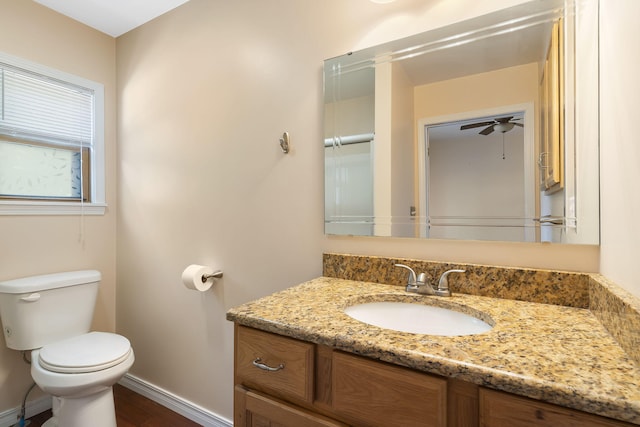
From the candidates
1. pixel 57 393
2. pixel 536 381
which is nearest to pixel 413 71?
pixel 536 381

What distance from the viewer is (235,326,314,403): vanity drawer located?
31.3 inches

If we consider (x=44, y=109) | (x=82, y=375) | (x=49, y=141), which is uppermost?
(x=44, y=109)

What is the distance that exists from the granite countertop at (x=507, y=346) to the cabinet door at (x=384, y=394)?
3cm

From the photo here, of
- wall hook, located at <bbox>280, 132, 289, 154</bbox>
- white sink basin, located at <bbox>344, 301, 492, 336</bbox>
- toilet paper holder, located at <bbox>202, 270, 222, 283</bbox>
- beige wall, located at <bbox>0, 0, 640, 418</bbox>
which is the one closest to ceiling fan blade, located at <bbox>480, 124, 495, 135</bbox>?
beige wall, located at <bbox>0, 0, 640, 418</bbox>

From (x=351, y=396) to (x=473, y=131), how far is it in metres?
0.94

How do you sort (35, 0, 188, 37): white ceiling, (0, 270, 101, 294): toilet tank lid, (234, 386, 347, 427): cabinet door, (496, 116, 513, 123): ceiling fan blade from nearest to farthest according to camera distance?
(234, 386, 347, 427): cabinet door < (496, 116, 513, 123): ceiling fan blade < (0, 270, 101, 294): toilet tank lid < (35, 0, 188, 37): white ceiling

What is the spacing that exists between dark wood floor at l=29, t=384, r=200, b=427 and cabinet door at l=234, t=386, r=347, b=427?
118cm

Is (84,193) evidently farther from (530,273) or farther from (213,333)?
(530,273)

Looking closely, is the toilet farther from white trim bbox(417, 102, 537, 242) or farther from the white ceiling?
white trim bbox(417, 102, 537, 242)

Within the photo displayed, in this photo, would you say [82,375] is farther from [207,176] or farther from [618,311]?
[618,311]

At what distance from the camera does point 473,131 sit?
3.71 ft

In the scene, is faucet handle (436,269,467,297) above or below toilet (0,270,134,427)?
above

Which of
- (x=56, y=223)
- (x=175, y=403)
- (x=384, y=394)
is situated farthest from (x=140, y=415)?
(x=384, y=394)

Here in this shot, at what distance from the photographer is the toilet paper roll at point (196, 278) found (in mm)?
1642
